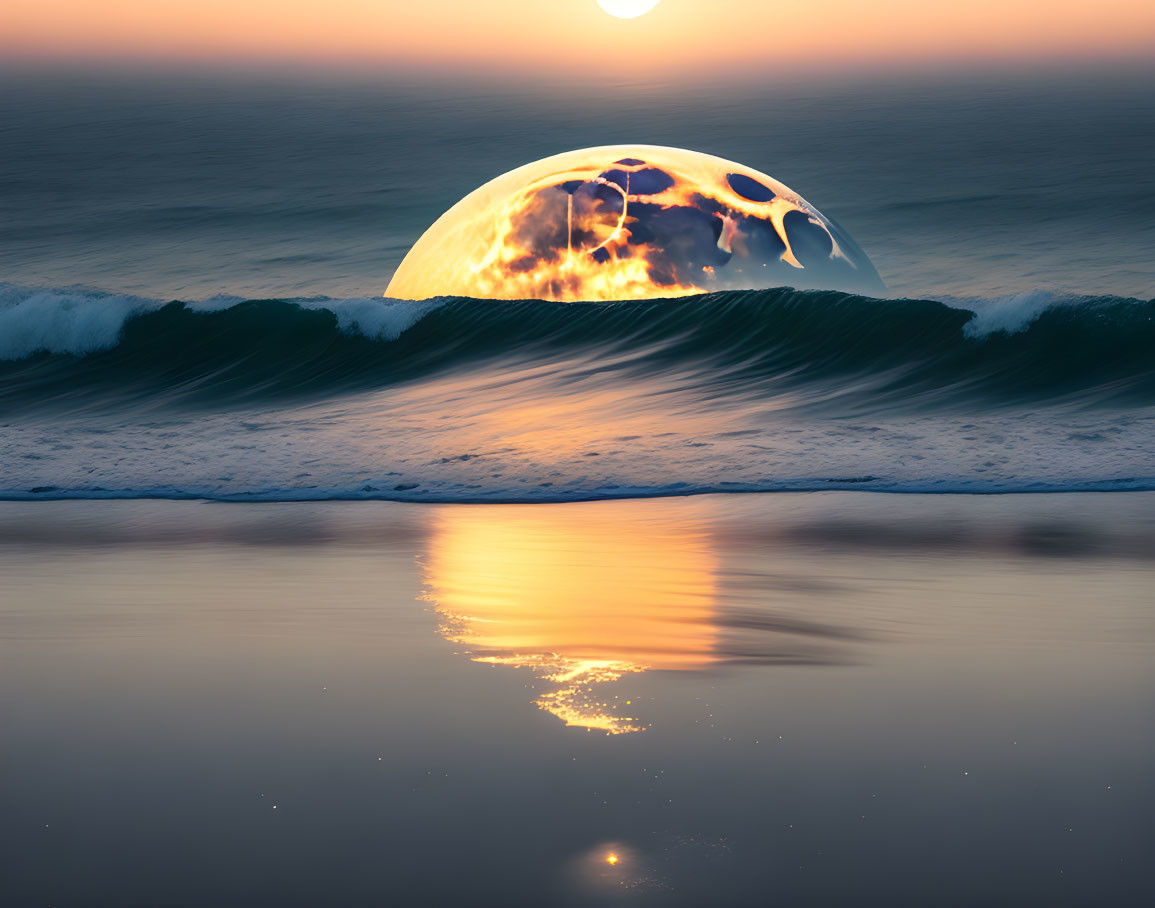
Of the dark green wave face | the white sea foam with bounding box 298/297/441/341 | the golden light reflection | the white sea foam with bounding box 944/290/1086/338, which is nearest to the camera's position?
the golden light reflection

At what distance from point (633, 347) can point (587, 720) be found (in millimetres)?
9498

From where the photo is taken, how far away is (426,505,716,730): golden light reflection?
4.00 metres

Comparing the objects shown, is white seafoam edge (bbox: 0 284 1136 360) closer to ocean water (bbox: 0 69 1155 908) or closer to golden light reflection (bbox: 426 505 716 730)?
ocean water (bbox: 0 69 1155 908)

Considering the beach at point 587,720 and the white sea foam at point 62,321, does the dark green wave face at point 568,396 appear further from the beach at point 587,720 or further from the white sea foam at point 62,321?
the beach at point 587,720

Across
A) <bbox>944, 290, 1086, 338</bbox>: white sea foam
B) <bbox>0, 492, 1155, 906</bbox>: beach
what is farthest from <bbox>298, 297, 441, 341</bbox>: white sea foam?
<bbox>0, 492, 1155, 906</bbox>: beach

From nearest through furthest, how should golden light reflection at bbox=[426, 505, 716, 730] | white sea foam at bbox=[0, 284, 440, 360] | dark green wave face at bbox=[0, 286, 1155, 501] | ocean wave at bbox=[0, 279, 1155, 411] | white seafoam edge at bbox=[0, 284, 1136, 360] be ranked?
golden light reflection at bbox=[426, 505, 716, 730] → dark green wave face at bbox=[0, 286, 1155, 501] → ocean wave at bbox=[0, 279, 1155, 411] → white seafoam edge at bbox=[0, 284, 1136, 360] → white sea foam at bbox=[0, 284, 440, 360]

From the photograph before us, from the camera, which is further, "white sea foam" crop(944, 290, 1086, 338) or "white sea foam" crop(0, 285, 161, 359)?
"white sea foam" crop(0, 285, 161, 359)

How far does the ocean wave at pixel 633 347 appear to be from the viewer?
1143cm

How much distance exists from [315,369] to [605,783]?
36.9 feet

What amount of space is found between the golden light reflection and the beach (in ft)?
0.07

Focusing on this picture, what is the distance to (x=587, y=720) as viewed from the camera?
353cm

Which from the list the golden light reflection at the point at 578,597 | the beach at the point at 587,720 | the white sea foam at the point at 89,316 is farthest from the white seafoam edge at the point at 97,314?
the beach at the point at 587,720

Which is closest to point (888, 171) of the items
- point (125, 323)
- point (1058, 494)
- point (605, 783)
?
point (125, 323)

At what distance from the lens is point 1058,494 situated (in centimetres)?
716
